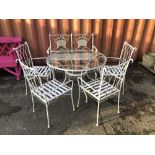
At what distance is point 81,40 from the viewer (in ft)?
13.6

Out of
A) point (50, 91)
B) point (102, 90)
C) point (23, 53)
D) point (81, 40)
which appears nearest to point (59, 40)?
point (81, 40)

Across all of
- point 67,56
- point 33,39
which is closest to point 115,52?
point 67,56

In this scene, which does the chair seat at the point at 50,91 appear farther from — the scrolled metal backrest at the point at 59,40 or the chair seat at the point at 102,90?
the scrolled metal backrest at the point at 59,40

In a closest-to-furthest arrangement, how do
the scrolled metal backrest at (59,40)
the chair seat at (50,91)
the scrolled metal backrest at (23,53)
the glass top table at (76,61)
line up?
the chair seat at (50,91), the glass top table at (76,61), the scrolled metal backrest at (23,53), the scrolled metal backrest at (59,40)

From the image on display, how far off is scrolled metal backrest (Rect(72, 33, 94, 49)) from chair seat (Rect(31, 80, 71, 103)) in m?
1.45

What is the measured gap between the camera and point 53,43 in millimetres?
4559

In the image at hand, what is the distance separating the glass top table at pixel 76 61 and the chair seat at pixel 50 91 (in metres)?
0.29

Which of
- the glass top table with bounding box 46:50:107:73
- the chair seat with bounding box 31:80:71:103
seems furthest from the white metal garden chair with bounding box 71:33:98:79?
the chair seat with bounding box 31:80:71:103

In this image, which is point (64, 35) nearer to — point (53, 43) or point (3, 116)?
point (53, 43)

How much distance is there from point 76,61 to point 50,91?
30.6 inches

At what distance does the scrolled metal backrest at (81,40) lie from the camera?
4.17 meters

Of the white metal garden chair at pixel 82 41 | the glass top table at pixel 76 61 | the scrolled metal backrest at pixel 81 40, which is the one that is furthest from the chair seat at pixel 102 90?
the scrolled metal backrest at pixel 81 40

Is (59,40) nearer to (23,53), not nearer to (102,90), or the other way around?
(23,53)

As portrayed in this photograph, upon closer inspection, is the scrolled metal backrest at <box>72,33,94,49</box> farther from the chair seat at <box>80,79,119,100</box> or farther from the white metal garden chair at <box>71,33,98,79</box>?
the chair seat at <box>80,79,119,100</box>
